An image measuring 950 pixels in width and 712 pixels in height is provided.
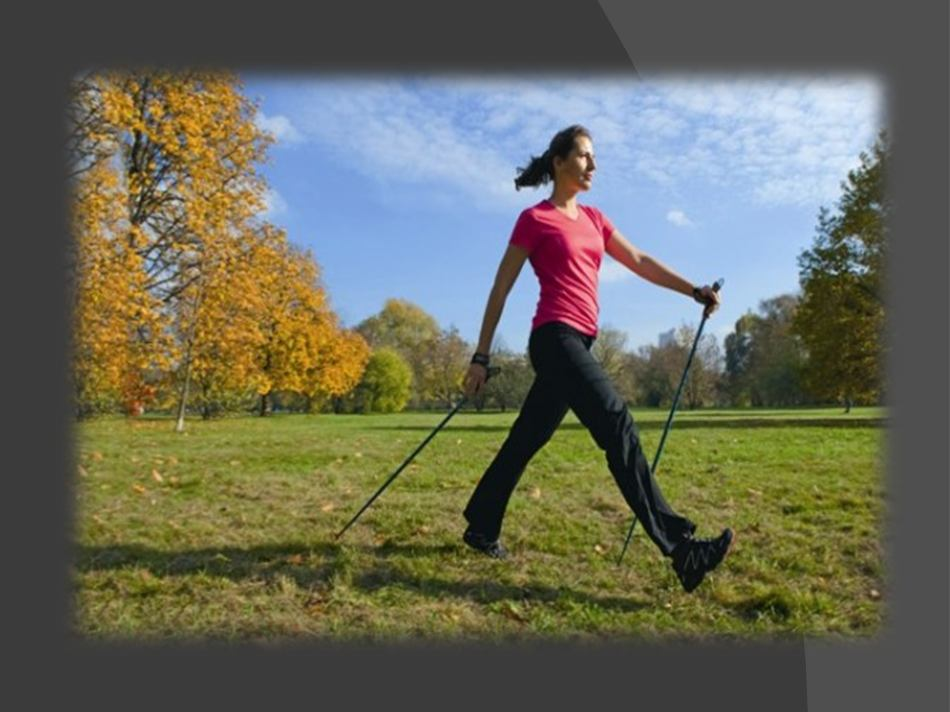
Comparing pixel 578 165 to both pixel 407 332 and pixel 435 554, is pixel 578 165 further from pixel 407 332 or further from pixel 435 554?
pixel 407 332

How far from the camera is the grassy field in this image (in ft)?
8.25

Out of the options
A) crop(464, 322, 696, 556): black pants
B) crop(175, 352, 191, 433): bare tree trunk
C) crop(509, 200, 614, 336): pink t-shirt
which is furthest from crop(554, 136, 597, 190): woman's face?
crop(175, 352, 191, 433): bare tree trunk

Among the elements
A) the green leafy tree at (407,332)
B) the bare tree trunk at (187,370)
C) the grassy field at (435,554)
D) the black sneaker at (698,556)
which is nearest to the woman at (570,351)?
the black sneaker at (698,556)

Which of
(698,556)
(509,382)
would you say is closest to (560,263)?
(509,382)

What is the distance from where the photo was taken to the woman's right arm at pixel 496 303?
289 cm

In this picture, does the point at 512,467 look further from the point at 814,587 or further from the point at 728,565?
the point at 814,587

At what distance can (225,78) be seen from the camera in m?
4.13

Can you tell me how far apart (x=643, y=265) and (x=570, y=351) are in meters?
0.76

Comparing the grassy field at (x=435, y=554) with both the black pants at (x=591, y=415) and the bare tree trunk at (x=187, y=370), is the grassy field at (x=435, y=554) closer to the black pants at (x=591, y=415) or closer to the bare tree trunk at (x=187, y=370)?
the black pants at (x=591, y=415)

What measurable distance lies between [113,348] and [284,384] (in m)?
1.68

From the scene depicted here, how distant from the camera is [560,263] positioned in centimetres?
284

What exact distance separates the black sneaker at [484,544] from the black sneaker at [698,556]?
2.98 ft

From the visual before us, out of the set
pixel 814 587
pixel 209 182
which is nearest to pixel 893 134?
pixel 814 587

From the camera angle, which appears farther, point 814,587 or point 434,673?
point 814,587
